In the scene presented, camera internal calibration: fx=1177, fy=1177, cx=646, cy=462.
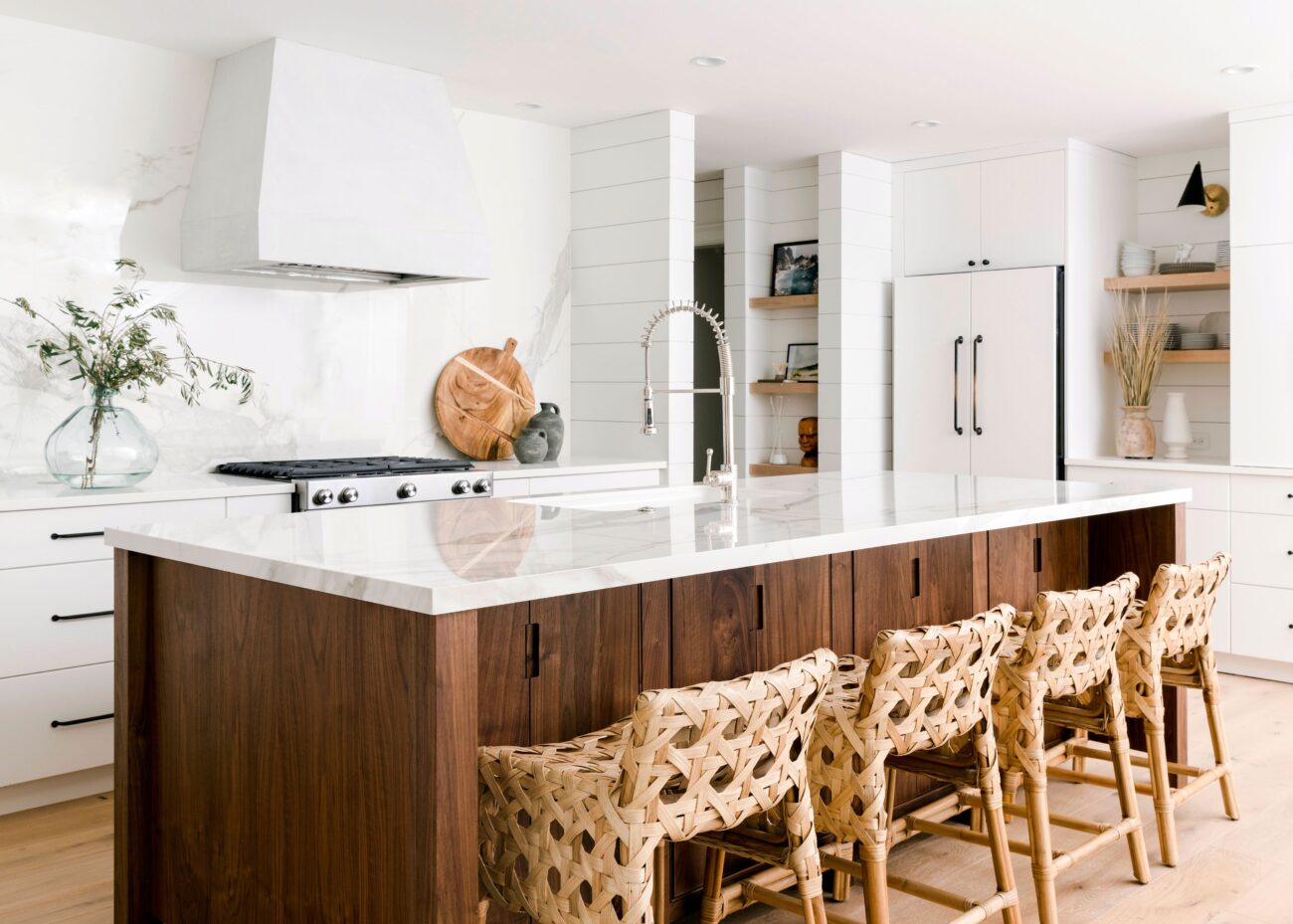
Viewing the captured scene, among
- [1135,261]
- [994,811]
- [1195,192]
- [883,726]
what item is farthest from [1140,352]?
[883,726]

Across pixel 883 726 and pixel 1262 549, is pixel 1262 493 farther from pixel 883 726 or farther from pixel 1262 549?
pixel 883 726

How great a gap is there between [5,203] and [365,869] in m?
2.97

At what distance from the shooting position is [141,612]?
2438 millimetres

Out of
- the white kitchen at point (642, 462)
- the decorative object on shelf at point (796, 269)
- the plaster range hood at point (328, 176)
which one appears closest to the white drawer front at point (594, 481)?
the white kitchen at point (642, 462)

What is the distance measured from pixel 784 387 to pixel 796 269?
0.64m

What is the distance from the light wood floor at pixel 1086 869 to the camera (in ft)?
8.95

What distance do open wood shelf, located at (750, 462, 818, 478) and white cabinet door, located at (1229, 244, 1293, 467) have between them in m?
2.07

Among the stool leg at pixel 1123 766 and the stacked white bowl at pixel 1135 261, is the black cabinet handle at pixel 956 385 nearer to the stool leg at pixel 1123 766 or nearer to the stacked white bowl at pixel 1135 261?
the stacked white bowl at pixel 1135 261

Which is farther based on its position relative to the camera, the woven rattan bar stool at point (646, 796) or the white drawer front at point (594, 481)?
the white drawer front at point (594, 481)

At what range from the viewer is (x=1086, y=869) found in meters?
2.98

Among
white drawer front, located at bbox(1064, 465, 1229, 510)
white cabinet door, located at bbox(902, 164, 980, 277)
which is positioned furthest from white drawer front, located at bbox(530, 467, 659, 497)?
white cabinet door, located at bbox(902, 164, 980, 277)

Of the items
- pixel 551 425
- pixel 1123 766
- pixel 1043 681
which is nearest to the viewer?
pixel 1043 681

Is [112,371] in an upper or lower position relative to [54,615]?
upper

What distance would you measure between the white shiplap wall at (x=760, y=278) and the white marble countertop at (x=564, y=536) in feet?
10.3
